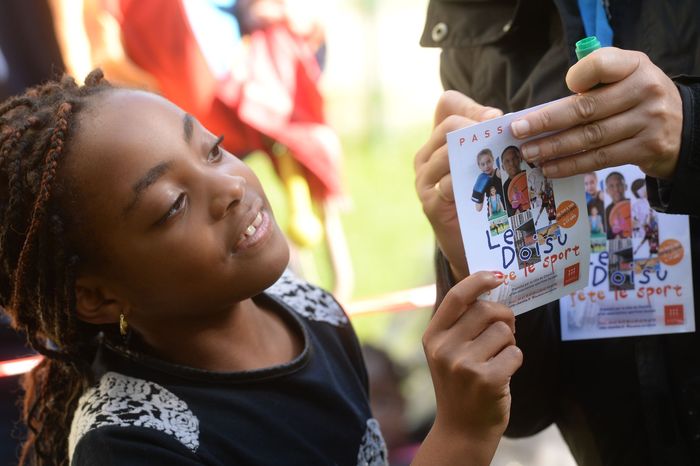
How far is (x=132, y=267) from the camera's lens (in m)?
1.25

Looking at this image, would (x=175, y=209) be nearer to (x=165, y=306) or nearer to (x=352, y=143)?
(x=165, y=306)

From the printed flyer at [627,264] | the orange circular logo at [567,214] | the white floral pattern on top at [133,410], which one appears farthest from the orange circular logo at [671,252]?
the white floral pattern on top at [133,410]

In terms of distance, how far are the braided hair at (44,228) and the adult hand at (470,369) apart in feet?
2.18

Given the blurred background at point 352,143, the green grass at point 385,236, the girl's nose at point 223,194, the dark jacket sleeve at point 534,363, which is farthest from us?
the green grass at point 385,236

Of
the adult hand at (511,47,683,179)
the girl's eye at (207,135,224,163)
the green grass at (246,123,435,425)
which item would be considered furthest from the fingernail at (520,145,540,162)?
the green grass at (246,123,435,425)

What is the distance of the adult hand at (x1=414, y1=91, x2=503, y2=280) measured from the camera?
123 centimetres

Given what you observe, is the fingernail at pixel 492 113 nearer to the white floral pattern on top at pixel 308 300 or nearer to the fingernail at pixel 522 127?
the fingernail at pixel 522 127

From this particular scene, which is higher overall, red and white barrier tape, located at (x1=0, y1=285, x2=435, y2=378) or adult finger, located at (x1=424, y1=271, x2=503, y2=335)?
adult finger, located at (x1=424, y1=271, x2=503, y2=335)

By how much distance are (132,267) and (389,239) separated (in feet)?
6.97

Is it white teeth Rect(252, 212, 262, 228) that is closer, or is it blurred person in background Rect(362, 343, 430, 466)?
white teeth Rect(252, 212, 262, 228)

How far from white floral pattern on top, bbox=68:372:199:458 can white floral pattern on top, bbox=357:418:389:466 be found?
375mm

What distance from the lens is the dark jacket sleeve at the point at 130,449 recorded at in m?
1.15

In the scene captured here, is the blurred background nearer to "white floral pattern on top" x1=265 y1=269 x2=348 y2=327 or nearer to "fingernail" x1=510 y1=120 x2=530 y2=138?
"white floral pattern on top" x1=265 y1=269 x2=348 y2=327

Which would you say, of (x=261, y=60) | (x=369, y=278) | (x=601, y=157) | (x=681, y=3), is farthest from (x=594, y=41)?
(x=369, y=278)
